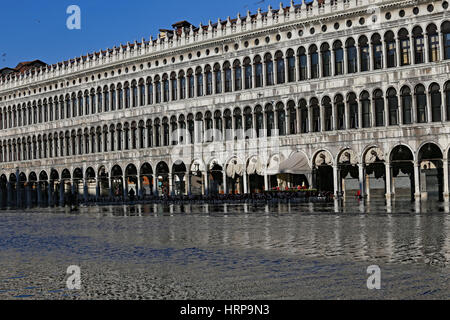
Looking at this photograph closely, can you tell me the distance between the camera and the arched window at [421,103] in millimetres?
41469

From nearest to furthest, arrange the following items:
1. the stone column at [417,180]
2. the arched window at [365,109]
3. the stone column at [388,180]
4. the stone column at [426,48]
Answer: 1. the stone column at [417,180]
2. the stone column at [426,48]
3. the stone column at [388,180]
4. the arched window at [365,109]

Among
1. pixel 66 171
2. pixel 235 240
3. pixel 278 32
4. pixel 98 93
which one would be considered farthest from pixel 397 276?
pixel 66 171

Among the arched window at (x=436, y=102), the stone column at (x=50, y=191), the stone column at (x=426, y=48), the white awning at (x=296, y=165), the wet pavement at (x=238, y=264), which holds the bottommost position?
the wet pavement at (x=238, y=264)

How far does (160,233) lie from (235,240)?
3684mm

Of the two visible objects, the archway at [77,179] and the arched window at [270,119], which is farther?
the archway at [77,179]

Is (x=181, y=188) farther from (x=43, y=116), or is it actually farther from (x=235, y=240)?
(x=235, y=240)

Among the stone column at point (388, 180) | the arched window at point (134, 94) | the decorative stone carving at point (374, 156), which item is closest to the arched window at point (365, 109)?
the decorative stone carving at point (374, 156)

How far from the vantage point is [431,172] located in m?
42.8

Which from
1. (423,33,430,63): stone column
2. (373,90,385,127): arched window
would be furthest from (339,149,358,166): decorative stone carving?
(423,33,430,63): stone column

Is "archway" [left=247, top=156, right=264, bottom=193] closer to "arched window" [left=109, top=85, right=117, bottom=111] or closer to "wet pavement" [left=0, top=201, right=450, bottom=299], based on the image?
"arched window" [left=109, top=85, right=117, bottom=111]

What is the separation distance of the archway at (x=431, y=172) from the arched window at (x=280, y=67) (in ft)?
41.7

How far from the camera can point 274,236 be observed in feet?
48.6

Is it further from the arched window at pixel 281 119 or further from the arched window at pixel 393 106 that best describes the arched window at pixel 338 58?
the arched window at pixel 281 119

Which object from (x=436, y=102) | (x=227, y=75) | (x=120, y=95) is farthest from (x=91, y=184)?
(x=436, y=102)
